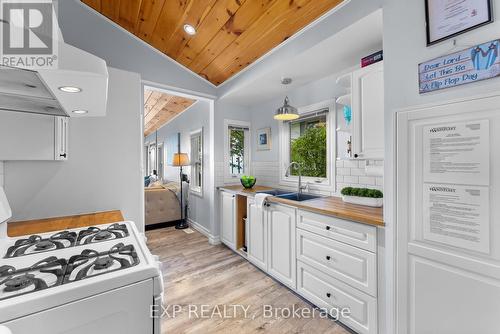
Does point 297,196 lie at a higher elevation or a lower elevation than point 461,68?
lower

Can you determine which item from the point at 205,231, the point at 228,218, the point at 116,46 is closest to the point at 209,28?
the point at 116,46

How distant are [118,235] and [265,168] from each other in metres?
2.43

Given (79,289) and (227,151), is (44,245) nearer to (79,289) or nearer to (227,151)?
(79,289)

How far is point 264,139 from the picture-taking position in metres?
3.38

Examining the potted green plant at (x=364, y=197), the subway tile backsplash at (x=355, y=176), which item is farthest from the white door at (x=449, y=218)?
the subway tile backsplash at (x=355, y=176)

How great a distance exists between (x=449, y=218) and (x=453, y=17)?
105cm

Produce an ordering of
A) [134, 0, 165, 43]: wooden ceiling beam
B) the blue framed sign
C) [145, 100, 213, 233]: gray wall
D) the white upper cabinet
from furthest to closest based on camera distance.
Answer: [145, 100, 213, 233]: gray wall → [134, 0, 165, 43]: wooden ceiling beam → the white upper cabinet → the blue framed sign

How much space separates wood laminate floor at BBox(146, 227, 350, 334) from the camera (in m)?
1.67

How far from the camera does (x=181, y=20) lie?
2.21 metres

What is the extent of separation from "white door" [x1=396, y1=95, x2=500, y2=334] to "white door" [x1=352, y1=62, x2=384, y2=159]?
30cm

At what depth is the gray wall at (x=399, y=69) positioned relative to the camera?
3.87ft

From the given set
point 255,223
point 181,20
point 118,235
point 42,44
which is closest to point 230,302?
Result: point 255,223

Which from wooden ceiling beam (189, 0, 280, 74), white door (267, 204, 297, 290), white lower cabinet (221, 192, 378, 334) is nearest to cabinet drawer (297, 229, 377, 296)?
white lower cabinet (221, 192, 378, 334)

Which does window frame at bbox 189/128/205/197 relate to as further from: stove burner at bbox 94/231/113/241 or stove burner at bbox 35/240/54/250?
stove burner at bbox 35/240/54/250
